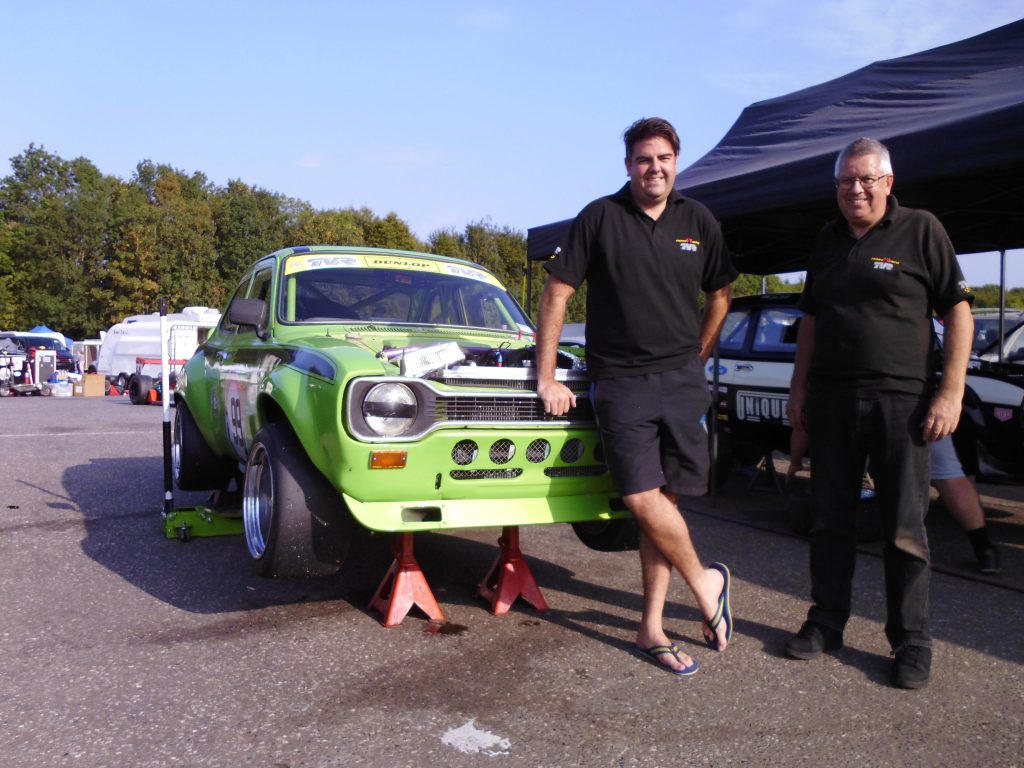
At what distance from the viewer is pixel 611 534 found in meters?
4.23

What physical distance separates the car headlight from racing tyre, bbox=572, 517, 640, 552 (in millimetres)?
1184

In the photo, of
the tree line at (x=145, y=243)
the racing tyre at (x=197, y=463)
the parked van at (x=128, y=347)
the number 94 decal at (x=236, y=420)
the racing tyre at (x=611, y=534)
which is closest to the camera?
the racing tyre at (x=611, y=534)

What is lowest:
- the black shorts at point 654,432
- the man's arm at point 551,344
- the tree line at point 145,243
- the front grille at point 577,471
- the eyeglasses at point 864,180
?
the front grille at point 577,471

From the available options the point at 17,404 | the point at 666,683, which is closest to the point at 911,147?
the point at 666,683

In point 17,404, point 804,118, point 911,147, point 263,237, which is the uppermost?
point 263,237

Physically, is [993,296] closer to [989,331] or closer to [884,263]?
[989,331]

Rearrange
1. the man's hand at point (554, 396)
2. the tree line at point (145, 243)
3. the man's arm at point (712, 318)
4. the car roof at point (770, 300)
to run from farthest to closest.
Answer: the tree line at point (145, 243), the car roof at point (770, 300), the man's arm at point (712, 318), the man's hand at point (554, 396)

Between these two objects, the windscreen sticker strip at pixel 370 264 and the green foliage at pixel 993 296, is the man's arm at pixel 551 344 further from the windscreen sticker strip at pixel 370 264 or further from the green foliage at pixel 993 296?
the green foliage at pixel 993 296

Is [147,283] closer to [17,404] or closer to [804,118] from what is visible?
[17,404]

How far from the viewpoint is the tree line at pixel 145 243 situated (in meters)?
43.6

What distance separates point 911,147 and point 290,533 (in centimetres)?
430

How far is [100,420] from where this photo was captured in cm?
1464

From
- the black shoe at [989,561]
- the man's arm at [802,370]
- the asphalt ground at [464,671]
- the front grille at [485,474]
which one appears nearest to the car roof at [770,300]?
the asphalt ground at [464,671]

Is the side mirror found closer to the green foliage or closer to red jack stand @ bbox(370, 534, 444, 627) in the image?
red jack stand @ bbox(370, 534, 444, 627)
